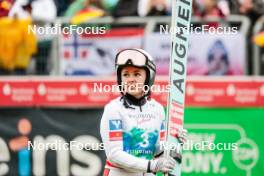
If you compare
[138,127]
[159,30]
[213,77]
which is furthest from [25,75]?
[138,127]

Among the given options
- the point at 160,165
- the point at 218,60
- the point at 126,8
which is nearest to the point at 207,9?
the point at 218,60

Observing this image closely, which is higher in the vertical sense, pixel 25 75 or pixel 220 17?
pixel 220 17

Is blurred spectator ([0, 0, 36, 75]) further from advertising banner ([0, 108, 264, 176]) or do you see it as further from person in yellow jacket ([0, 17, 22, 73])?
advertising banner ([0, 108, 264, 176])

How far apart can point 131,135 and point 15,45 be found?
414 cm

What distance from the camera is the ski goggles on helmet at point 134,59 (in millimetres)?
7219

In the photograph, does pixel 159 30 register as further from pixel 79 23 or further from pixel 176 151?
pixel 176 151

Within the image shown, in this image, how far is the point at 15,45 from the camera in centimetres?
1100

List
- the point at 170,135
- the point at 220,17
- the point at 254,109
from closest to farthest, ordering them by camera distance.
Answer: the point at 170,135, the point at 254,109, the point at 220,17

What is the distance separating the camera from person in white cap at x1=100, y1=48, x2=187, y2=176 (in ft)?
23.3

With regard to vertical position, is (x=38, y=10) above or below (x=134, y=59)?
above

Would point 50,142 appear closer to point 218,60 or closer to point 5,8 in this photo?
point 5,8

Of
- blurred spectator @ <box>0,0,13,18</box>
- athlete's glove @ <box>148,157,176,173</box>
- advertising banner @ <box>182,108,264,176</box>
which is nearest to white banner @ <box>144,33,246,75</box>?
advertising banner @ <box>182,108,264,176</box>

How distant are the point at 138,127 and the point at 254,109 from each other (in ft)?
10.8

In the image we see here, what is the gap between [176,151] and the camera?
7188mm
